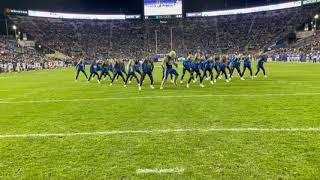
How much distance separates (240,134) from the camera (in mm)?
8117

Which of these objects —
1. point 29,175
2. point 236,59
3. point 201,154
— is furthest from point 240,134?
point 236,59

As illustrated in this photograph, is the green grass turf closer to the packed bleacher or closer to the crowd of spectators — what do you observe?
the crowd of spectators

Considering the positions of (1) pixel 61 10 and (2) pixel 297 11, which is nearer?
(2) pixel 297 11

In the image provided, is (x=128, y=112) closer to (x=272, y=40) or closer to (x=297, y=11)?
(x=272, y=40)

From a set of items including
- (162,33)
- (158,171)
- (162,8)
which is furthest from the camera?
(162,33)

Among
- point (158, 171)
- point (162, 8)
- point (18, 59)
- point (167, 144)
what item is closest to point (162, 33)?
point (162, 8)

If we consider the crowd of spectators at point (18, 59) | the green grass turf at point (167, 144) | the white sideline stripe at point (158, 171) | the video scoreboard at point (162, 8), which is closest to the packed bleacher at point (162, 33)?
the crowd of spectators at point (18, 59)

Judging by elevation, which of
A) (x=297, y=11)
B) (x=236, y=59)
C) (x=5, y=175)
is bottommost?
(x=5, y=175)

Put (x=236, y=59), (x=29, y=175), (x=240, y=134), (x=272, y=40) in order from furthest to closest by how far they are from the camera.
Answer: (x=272, y=40) → (x=236, y=59) → (x=240, y=134) → (x=29, y=175)

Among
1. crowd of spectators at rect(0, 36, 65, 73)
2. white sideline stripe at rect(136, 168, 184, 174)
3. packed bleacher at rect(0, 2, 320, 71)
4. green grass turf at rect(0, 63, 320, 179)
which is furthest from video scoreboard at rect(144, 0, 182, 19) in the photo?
white sideline stripe at rect(136, 168, 184, 174)

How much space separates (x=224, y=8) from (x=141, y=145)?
102468mm

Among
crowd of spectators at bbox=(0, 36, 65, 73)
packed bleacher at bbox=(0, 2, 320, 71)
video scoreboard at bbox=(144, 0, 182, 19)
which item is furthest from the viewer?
video scoreboard at bbox=(144, 0, 182, 19)

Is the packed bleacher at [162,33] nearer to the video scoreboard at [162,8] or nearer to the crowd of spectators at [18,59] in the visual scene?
the crowd of spectators at [18,59]

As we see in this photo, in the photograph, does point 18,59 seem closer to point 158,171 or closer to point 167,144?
point 167,144
